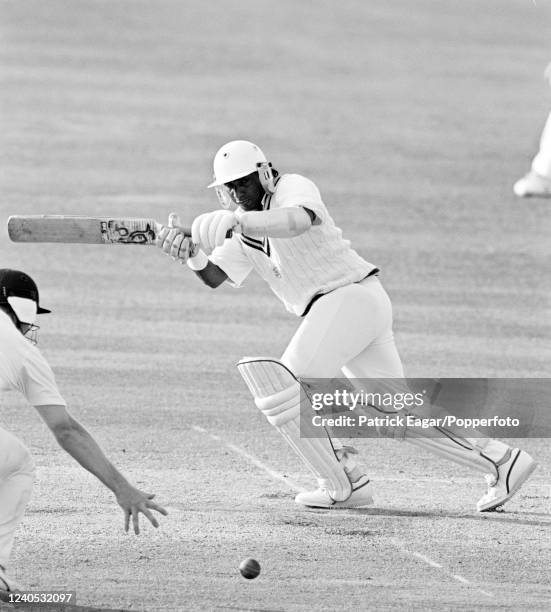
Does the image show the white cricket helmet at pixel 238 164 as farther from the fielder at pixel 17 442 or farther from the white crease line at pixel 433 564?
the white crease line at pixel 433 564

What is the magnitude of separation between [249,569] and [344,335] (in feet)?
6.04

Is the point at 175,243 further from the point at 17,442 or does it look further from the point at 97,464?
the point at 97,464

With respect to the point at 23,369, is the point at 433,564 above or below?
below

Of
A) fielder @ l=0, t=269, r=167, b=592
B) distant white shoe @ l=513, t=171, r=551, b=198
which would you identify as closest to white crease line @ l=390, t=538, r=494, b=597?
fielder @ l=0, t=269, r=167, b=592

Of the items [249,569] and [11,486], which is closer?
[11,486]

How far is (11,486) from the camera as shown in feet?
21.4

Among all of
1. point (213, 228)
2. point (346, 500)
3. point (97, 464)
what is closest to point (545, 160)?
point (97, 464)

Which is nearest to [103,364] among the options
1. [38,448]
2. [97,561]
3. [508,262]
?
[38,448]

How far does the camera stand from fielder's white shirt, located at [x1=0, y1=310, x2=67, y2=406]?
6.37 m

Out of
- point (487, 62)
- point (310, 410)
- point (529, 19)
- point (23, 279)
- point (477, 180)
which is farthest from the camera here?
point (529, 19)

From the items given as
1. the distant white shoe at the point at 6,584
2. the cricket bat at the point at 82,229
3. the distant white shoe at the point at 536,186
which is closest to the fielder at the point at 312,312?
the cricket bat at the point at 82,229

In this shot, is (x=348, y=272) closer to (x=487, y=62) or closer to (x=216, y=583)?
(x=216, y=583)

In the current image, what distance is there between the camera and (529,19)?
3756 cm

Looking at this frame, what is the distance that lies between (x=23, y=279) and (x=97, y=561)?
1557 mm
